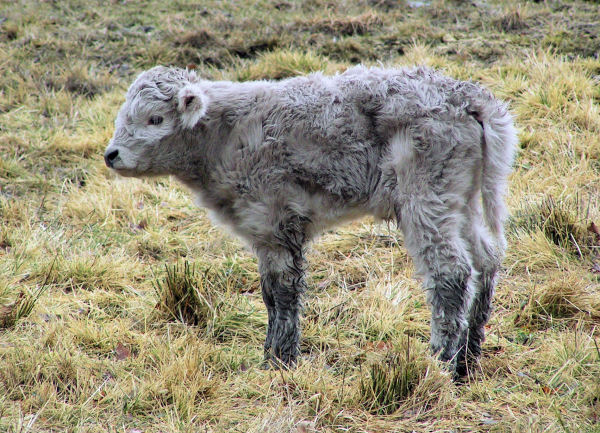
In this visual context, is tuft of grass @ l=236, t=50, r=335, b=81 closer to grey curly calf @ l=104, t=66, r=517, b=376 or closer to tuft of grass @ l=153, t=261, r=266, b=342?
grey curly calf @ l=104, t=66, r=517, b=376

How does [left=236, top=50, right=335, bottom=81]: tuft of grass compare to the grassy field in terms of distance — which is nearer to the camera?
the grassy field

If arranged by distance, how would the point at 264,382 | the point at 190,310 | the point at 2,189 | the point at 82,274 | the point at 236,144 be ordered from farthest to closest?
1. the point at 2,189
2. the point at 82,274
3. the point at 190,310
4. the point at 236,144
5. the point at 264,382

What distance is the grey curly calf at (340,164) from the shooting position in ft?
14.7

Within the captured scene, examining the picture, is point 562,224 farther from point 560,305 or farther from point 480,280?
point 480,280

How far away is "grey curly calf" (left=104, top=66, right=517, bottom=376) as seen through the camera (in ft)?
14.7

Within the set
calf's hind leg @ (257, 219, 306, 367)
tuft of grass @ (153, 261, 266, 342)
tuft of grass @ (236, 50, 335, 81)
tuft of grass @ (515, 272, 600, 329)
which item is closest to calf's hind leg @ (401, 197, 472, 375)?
calf's hind leg @ (257, 219, 306, 367)

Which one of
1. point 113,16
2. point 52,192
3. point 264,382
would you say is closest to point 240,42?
point 113,16

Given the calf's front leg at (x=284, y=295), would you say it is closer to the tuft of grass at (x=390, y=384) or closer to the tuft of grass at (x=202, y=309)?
the tuft of grass at (x=202, y=309)

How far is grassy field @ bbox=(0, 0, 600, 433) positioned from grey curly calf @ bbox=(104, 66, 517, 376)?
50 centimetres

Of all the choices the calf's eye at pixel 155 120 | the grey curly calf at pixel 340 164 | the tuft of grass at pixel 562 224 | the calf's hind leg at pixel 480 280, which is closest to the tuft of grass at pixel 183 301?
the grey curly calf at pixel 340 164

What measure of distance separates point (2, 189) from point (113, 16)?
17.1 ft

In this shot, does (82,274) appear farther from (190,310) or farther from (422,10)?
(422,10)

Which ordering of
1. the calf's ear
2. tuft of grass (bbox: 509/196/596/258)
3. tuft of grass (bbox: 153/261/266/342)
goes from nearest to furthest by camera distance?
the calf's ear → tuft of grass (bbox: 153/261/266/342) → tuft of grass (bbox: 509/196/596/258)

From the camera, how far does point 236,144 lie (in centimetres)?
490
